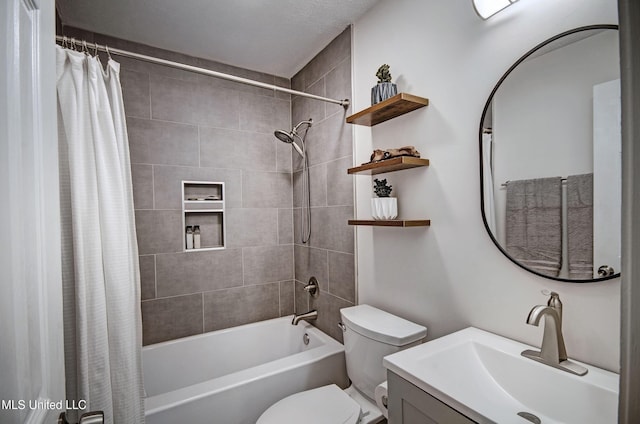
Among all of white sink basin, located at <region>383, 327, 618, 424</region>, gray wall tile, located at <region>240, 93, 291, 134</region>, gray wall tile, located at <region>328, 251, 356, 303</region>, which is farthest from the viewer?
gray wall tile, located at <region>240, 93, 291, 134</region>

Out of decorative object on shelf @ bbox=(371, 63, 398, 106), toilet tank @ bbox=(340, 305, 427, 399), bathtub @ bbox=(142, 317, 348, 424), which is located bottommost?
bathtub @ bbox=(142, 317, 348, 424)

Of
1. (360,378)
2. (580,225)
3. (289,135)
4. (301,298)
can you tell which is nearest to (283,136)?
(289,135)

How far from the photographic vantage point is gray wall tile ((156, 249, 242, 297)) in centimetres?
217

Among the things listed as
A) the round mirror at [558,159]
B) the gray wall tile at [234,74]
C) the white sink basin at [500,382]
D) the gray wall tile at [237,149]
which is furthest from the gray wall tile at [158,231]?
the round mirror at [558,159]

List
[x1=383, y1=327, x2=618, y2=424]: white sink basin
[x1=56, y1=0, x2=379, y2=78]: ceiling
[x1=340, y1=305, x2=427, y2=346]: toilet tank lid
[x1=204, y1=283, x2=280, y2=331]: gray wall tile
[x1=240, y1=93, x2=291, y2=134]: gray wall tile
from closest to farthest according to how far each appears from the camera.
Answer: [x1=383, y1=327, x2=618, y2=424]: white sink basin < [x1=340, y1=305, x2=427, y2=346]: toilet tank lid < [x1=56, y1=0, x2=379, y2=78]: ceiling < [x1=204, y1=283, x2=280, y2=331]: gray wall tile < [x1=240, y1=93, x2=291, y2=134]: gray wall tile

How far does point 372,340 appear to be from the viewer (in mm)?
1410

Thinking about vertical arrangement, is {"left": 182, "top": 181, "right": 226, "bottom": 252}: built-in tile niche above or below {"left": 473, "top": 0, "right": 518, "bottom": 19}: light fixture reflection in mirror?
below

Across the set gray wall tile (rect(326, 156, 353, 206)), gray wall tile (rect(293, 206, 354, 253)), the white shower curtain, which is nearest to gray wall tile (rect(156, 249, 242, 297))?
gray wall tile (rect(293, 206, 354, 253))

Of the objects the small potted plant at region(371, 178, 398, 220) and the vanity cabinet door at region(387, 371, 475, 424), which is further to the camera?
the small potted plant at region(371, 178, 398, 220)

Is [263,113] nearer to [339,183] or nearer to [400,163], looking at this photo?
[339,183]

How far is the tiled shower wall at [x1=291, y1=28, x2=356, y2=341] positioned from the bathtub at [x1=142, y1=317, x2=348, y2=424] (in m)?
0.26

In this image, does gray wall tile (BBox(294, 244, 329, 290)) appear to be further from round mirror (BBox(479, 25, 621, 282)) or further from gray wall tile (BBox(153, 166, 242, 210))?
round mirror (BBox(479, 25, 621, 282))

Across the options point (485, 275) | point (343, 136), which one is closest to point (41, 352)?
point (485, 275)

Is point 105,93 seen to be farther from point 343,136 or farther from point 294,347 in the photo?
point 294,347
